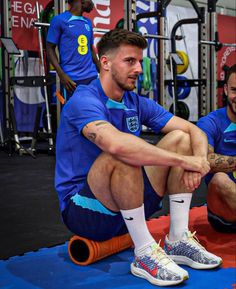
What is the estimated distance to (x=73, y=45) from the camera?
15.3 ft

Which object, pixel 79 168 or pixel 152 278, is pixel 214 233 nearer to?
pixel 152 278

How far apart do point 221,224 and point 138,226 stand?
753 millimetres

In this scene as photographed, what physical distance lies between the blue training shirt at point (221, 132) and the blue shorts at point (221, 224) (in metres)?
0.22

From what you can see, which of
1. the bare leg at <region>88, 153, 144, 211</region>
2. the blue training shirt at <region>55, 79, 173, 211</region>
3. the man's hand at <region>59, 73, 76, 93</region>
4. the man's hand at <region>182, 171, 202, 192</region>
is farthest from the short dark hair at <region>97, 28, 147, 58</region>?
the man's hand at <region>59, 73, 76, 93</region>

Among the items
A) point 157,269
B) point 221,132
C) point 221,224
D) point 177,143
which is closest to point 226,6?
point 221,132

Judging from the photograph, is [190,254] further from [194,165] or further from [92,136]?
[92,136]

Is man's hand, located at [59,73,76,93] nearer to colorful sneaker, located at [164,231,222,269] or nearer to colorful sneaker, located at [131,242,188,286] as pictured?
colorful sneaker, located at [164,231,222,269]

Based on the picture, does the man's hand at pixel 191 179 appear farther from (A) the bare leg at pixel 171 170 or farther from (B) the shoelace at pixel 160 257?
(B) the shoelace at pixel 160 257

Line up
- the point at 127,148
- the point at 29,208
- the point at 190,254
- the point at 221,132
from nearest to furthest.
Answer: the point at 127,148, the point at 190,254, the point at 221,132, the point at 29,208

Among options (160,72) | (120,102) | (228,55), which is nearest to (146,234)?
(120,102)

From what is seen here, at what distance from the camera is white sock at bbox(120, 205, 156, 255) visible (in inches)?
75.7

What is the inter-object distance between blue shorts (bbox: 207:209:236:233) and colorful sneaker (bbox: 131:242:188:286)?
68 centimetres

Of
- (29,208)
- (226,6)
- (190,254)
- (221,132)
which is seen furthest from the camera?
(226,6)

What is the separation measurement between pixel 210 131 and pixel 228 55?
7.95 metres
